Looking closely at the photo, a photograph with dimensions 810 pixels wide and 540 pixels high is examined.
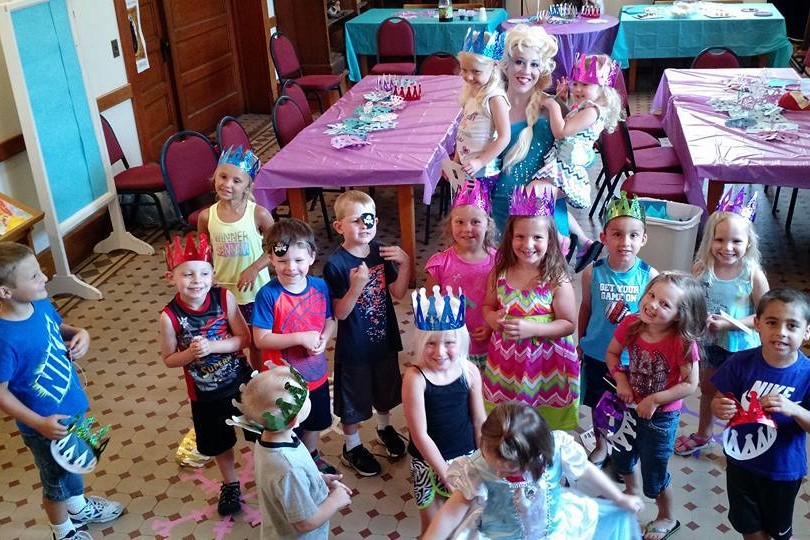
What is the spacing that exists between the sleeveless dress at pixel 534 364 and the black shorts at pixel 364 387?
47 centimetres

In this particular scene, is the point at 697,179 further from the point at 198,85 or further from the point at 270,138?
the point at 198,85

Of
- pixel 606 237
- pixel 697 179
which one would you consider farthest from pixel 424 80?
pixel 606 237

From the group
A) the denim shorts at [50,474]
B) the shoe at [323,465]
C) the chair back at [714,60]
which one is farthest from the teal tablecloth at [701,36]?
the denim shorts at [50,474]

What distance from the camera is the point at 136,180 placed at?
5.73 m

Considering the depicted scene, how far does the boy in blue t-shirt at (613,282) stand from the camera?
2.93 meters

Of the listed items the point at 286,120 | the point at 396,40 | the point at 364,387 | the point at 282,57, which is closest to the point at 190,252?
the point at 364,387

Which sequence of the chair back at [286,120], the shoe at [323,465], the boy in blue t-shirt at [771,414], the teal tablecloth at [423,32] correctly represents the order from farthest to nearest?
the teal tablecloth at [423,32]
the chair back at [286,120]
the shoe at [323,465]
the boy in blue t-shirt at [771,414]

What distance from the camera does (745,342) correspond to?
9.65 feet

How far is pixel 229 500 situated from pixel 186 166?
2.82 metres

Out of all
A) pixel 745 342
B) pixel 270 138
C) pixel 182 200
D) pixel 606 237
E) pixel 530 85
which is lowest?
pixel 270 138

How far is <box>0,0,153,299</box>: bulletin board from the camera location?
468 cm

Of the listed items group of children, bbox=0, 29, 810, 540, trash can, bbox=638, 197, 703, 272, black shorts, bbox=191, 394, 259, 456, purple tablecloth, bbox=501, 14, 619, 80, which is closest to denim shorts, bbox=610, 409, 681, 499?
group of children, bbox=0, 29, 810, 540

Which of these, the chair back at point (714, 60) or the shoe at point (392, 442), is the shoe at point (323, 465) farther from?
the chair back at point (714, 60)

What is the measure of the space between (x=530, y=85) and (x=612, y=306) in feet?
4.42
